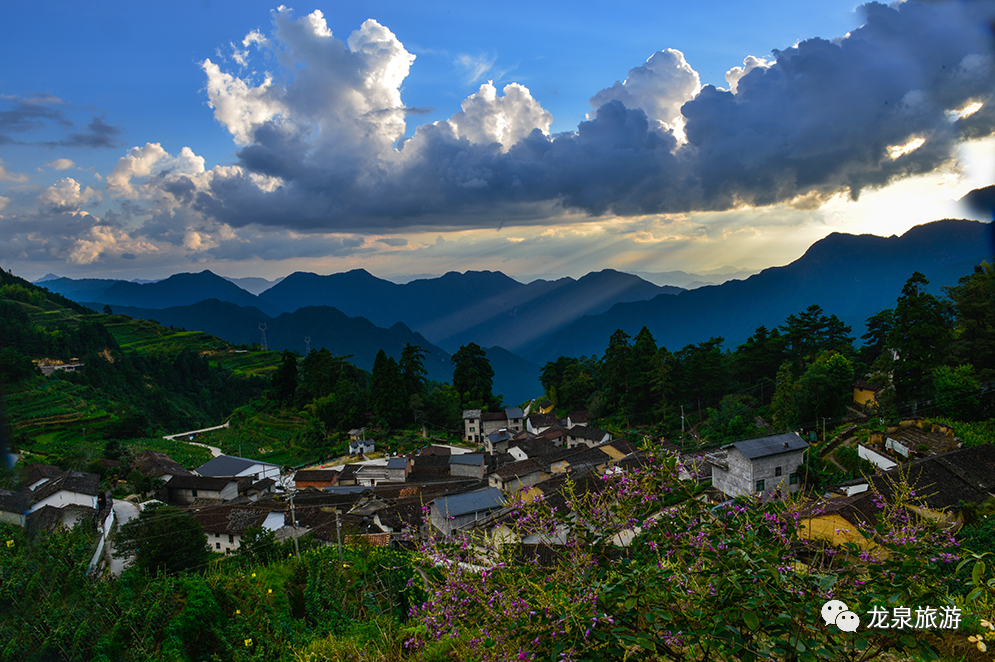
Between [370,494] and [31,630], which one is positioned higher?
[31,630]

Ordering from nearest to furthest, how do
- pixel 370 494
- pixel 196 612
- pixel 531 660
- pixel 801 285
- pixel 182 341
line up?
pixel 531 660 → pixel 196 612 → pixel 370 494 → pixel 182 341 → pixel 801 285

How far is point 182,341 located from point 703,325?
145 m

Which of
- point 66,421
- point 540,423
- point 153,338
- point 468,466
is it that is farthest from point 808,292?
point 66,421

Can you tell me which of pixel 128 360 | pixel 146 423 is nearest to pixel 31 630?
pixel 146 423

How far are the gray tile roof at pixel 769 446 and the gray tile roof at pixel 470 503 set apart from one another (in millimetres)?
7872

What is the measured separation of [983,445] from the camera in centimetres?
1345

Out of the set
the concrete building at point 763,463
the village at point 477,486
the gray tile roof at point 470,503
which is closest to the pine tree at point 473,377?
the village at point 477,486

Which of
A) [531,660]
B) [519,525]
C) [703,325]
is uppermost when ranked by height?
[519,525]

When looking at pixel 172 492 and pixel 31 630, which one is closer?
pixel 31 630

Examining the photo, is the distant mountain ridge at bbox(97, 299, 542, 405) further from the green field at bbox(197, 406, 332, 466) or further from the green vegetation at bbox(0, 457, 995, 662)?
the green vegetation at bbox(0, 457, 995, 662)

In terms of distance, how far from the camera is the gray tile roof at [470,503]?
47.5ft

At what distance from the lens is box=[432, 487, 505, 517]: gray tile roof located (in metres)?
14.5

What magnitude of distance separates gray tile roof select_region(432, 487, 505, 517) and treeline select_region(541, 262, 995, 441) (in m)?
7.45

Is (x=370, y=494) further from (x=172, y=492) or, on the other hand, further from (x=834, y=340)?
(x=834, y=340)
